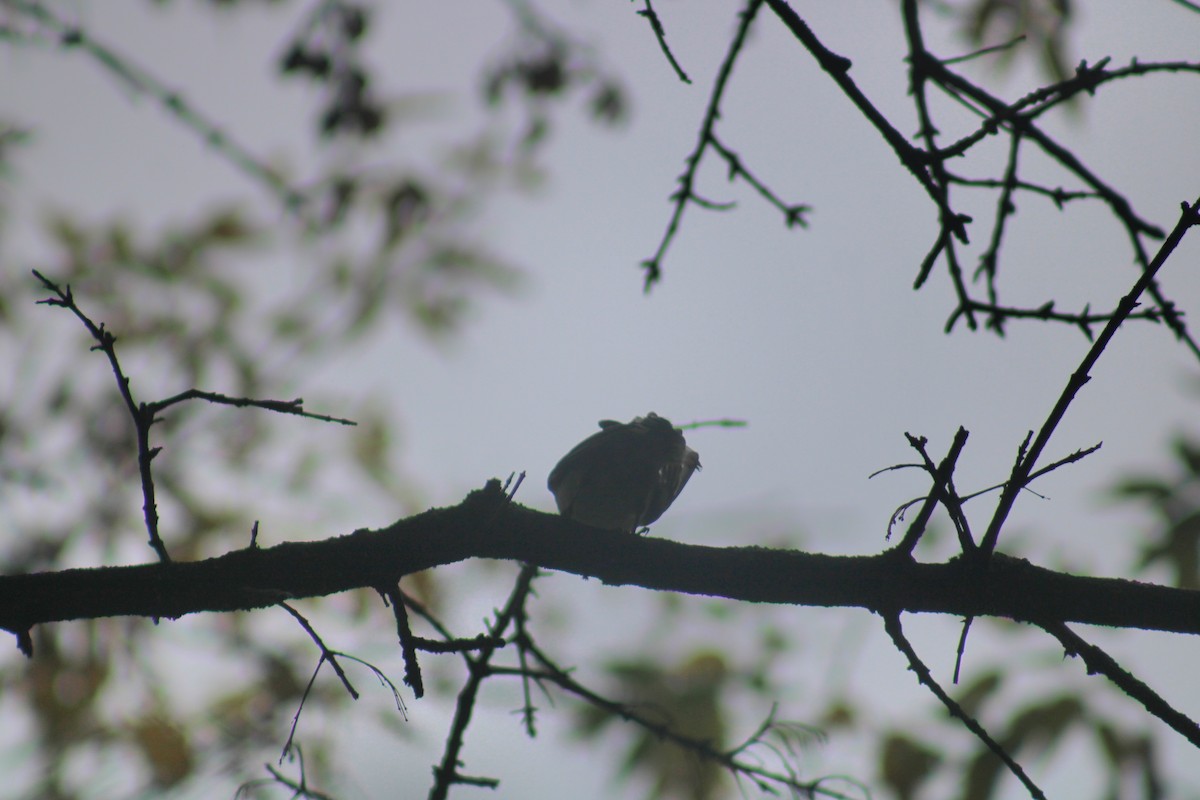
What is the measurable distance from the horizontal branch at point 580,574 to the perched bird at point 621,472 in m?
1.67

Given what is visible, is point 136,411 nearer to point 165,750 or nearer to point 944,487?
point 944,487

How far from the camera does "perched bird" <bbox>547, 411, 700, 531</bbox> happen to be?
15.7 feet

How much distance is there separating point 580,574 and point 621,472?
1724mm

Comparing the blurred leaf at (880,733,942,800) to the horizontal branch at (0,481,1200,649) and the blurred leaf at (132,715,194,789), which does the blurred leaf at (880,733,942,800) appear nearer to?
the horizontal branch at (0,481,1200,649)

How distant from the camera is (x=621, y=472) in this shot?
15.8 ft

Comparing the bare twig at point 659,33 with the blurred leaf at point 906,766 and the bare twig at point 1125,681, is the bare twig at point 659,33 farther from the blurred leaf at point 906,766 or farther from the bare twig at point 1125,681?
the blurred leaf at point 906,766

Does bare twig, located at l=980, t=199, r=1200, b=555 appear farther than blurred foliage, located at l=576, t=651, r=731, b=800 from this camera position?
No

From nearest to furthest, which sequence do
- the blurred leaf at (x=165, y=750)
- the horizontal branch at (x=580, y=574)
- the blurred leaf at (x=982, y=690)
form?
the horizontal branch at (x=580, y=574) < the blurred leaf at (x=982, y=690) < the blurred leaf at (x=165, y=750)

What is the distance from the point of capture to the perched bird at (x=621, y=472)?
15.7 feet

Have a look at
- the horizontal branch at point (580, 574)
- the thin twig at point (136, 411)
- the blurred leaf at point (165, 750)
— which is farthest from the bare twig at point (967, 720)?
the blurred leaf at point (165, 750)

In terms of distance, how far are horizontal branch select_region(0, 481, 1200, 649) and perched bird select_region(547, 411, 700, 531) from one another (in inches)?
65.8

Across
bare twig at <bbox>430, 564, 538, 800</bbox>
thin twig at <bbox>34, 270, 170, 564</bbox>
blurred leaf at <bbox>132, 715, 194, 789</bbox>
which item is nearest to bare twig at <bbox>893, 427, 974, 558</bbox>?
bare twig at <bbox>430, 564, 538, 800</bbox>

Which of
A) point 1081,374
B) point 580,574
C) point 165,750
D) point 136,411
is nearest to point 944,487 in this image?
point 1081,374

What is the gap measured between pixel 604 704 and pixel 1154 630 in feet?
5.99
